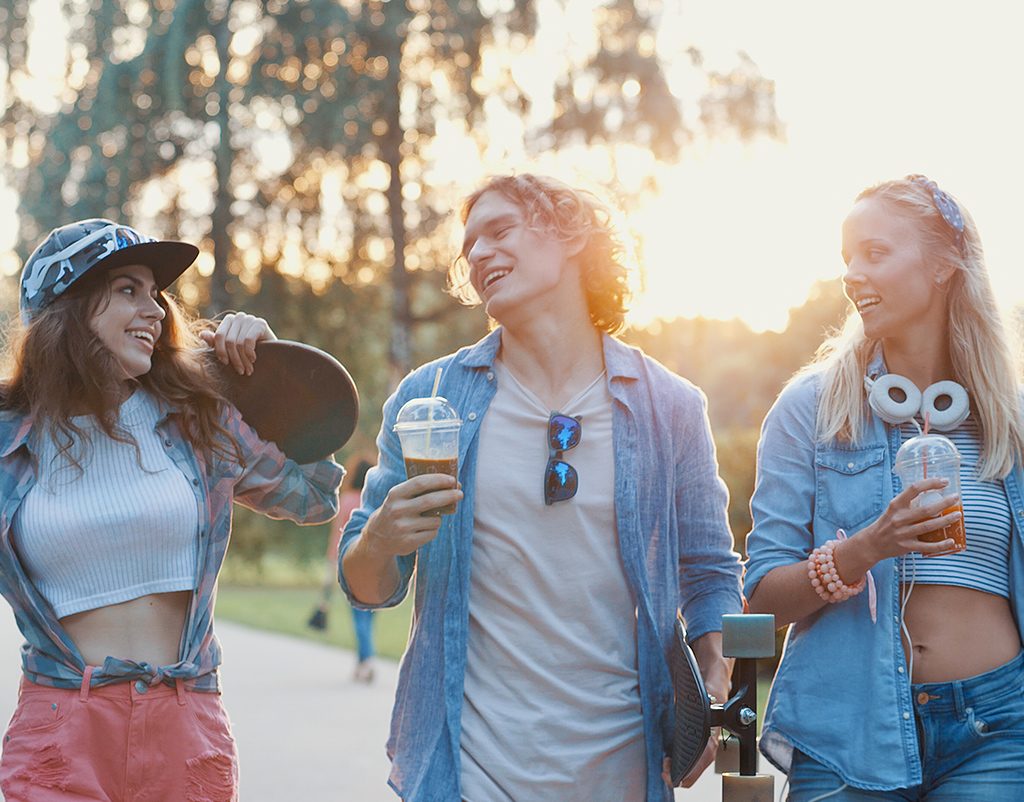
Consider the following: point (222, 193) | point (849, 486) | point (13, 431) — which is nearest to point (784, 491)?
point (849, 486)

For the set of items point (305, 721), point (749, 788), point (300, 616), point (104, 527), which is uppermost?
point (104, 527)

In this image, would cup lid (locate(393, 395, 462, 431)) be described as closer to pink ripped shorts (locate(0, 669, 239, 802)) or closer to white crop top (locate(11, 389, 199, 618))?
white crop top (locate(11, 389, 199, 618))

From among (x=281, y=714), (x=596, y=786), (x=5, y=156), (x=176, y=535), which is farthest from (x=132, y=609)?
(x=5, y=156)

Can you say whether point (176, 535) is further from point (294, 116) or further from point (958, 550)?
point (294, 116)

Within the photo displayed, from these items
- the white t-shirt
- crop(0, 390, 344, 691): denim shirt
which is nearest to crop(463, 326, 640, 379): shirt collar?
the white t-shirt

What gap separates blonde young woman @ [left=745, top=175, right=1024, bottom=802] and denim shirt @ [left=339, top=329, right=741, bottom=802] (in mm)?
155

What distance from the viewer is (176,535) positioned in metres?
3.43

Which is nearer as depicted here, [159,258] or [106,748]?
[106,748]

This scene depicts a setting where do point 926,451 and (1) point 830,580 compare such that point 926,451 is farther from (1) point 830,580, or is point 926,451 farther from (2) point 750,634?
Result: (2) point 750,634

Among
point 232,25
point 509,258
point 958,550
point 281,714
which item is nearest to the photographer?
point 958,550

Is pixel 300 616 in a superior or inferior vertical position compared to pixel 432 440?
inferior

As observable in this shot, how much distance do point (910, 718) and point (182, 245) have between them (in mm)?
2085

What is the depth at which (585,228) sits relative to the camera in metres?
3.77

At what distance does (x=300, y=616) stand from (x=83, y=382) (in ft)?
54.3
